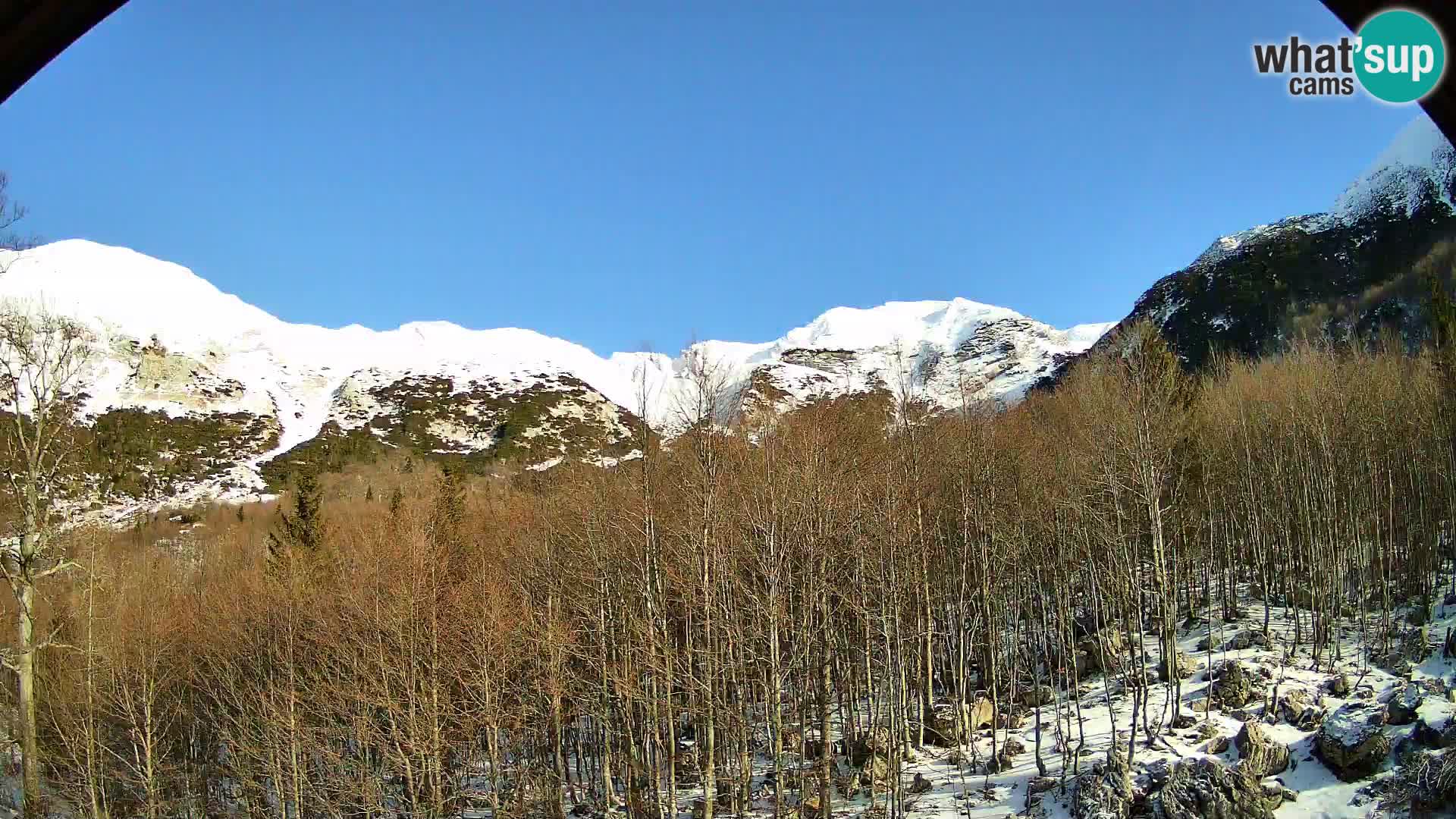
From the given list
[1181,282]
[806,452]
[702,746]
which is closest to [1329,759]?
[806,452]

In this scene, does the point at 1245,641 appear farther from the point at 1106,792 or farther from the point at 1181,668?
the point at 1106,792

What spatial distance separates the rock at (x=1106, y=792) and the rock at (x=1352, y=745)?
4591mm

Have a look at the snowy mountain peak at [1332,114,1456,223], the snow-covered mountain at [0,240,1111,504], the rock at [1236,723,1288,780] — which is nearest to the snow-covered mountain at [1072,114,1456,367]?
the snowy mountain peak at [1332,114,1456,223]

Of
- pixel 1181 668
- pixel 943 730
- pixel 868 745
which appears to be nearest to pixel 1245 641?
pixel 1181 668

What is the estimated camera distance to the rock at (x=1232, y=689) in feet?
72.6

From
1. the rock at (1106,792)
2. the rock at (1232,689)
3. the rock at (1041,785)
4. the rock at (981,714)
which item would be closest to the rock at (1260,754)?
the rock at (1232,689)

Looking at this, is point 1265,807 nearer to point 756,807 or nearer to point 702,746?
point 756,807

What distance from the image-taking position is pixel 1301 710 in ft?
69.2

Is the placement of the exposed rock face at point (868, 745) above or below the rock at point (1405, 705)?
below

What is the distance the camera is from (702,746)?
2416 centimetres

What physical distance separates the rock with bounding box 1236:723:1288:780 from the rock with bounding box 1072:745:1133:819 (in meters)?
2.69

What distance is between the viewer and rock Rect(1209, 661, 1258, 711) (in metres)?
22.1

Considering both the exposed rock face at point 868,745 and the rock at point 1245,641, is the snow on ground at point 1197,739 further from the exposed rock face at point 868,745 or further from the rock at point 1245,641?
the exposed rock face at point 868,745

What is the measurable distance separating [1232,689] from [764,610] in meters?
14.3
